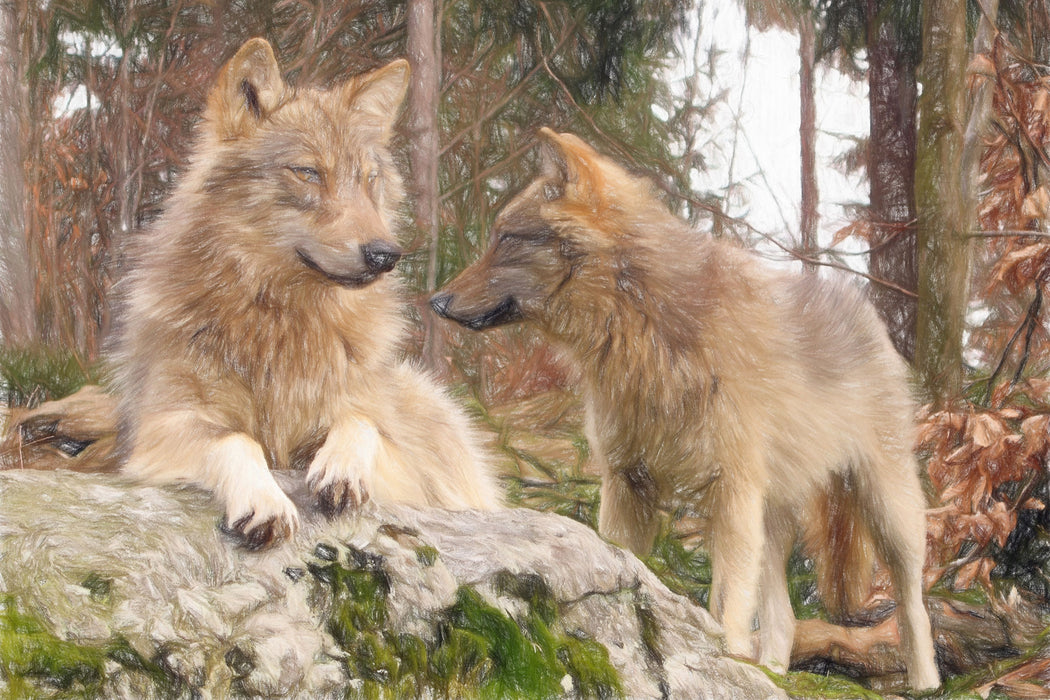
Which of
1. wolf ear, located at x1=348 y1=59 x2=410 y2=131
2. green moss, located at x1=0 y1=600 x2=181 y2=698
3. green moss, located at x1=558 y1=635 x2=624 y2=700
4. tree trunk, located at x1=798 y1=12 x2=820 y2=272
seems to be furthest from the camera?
tree trunk, located at x1=798 y1=12 x2=820 y2=272

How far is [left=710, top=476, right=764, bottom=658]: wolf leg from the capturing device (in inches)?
94.0

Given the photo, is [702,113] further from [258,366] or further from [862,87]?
[258,366]

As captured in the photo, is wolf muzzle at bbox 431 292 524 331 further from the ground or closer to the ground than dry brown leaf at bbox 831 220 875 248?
closer to the ground

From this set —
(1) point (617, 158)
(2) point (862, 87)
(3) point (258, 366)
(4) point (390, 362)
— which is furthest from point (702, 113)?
(3) point (258, 366)

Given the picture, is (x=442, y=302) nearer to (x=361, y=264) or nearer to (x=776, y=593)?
(x=361, y=264)

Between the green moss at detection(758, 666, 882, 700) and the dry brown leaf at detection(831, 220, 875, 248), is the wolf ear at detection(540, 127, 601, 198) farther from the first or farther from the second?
the green moss at detection(758, 666, 882, 700)

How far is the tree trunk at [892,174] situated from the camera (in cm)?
275

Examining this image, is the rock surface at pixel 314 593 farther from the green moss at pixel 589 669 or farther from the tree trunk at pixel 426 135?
the tree trunk at pixel 426 135

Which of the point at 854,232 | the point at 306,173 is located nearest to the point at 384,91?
the point at 306,173

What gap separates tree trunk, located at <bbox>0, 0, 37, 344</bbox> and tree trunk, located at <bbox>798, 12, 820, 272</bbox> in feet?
6.71

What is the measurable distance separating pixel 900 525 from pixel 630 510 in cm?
81

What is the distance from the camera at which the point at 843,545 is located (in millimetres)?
2676

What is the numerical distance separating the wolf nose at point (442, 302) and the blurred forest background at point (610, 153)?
0.04 metres

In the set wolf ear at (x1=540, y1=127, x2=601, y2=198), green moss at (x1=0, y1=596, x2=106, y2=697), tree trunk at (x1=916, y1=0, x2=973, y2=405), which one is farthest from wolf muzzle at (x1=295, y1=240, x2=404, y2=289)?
tree trunk at (x1=916, y1=0, x2=973, y2=405)
